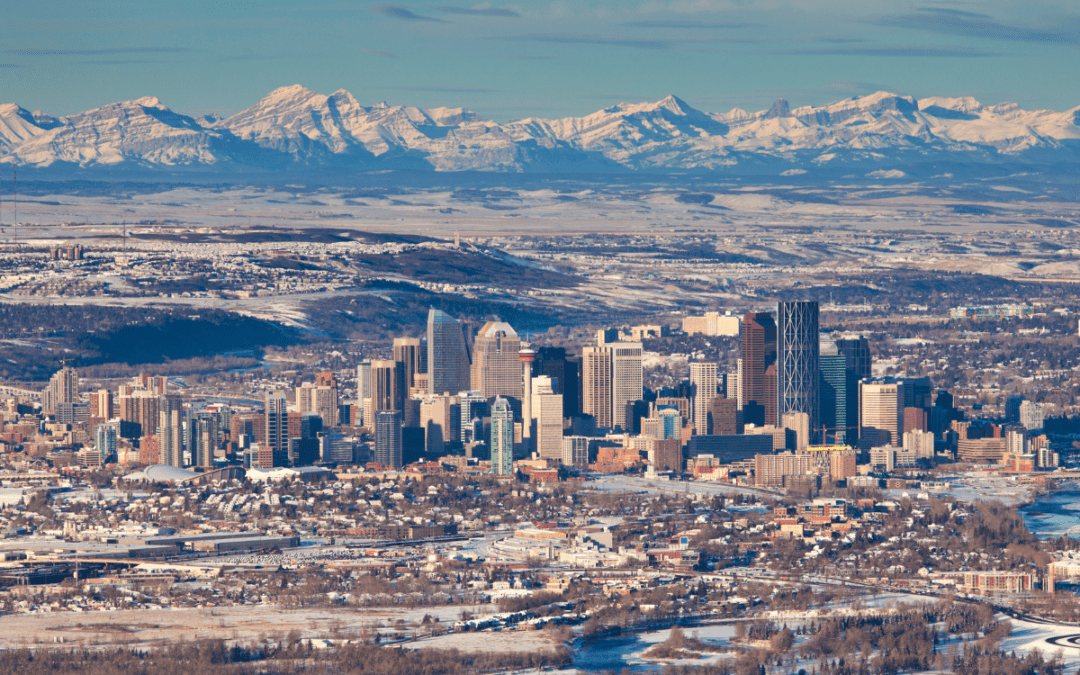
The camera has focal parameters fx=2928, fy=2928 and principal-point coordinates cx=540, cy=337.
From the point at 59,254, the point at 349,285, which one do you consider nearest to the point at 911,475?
the point at 349,285

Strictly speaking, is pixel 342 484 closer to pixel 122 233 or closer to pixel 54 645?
pixel 54 645

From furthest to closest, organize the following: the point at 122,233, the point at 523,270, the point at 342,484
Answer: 1. the point at 122,233
2. the point at 523,270
3. the point at 342,484

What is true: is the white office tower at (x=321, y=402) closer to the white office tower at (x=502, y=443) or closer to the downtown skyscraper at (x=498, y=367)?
the downtown skyscraper at (x=498, y=367)

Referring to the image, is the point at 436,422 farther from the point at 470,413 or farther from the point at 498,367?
the point at 498,367

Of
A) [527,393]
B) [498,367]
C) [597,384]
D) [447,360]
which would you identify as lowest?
[527,393]

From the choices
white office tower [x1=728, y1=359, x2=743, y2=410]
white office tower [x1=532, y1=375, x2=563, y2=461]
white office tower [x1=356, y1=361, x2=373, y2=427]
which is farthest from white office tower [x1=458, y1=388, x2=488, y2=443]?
white office tower [x1=728, y1=359, x2=743, y2=410]

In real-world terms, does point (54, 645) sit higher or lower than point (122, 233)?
lower

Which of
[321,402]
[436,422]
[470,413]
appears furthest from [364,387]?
[436,422]
